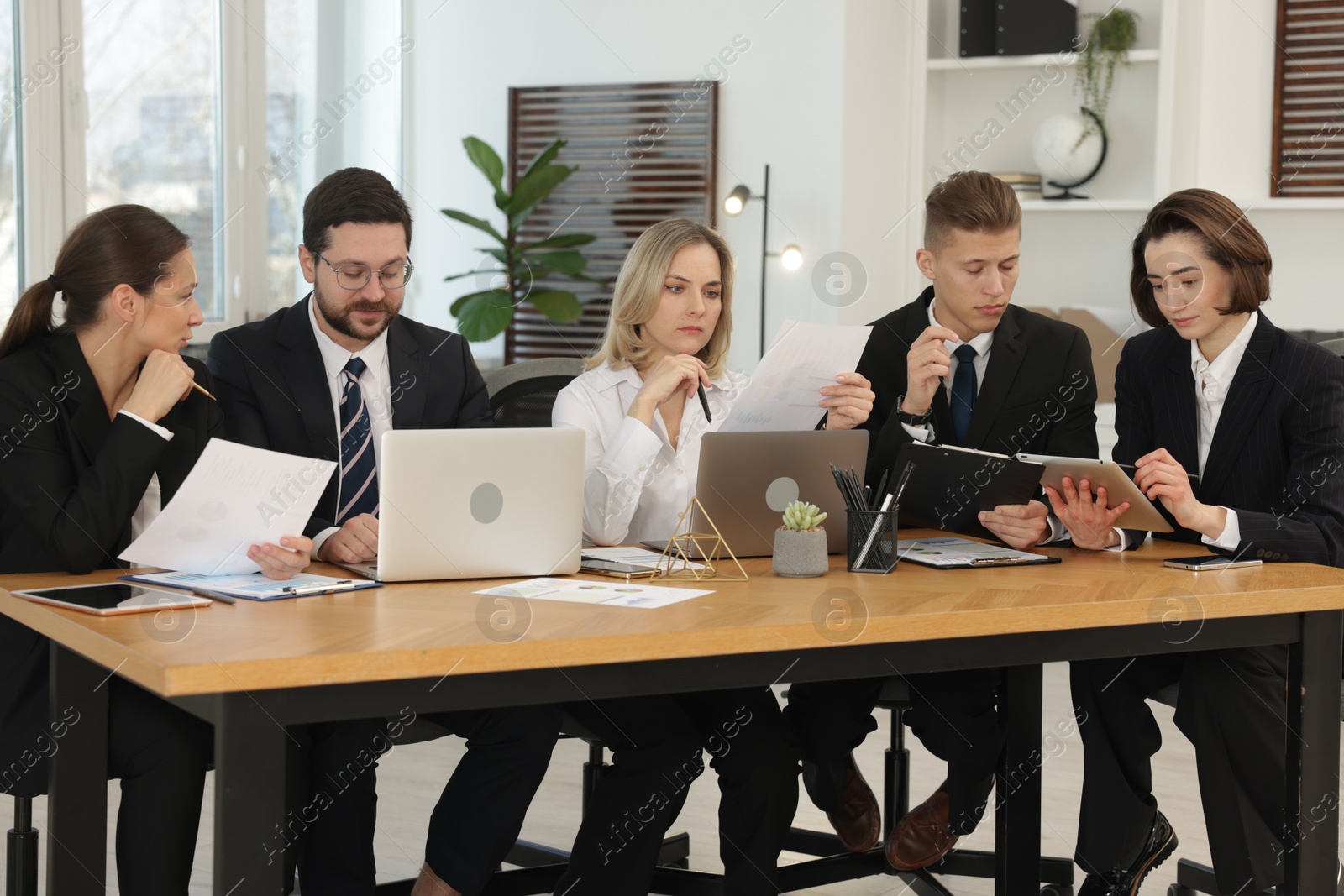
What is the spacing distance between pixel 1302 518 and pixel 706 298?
1141mm

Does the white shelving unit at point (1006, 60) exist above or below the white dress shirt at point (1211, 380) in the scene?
above

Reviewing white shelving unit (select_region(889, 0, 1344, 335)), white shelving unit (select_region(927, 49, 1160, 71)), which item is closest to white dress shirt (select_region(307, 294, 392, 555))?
white shelving unit (select_region(889, 0, 1344, 335))

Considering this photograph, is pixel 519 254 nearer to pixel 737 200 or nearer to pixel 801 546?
pixel 737 200

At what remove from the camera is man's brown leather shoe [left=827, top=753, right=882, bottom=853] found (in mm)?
2543

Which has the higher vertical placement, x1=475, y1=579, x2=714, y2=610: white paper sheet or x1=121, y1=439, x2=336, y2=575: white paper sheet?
x1=121, y1=439, x2=336, y2=575: white paper sheet

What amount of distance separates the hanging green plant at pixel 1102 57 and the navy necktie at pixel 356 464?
128 inches

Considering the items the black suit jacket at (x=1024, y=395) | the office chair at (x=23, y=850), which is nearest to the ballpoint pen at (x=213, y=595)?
the office chair at (x=23, y=850)

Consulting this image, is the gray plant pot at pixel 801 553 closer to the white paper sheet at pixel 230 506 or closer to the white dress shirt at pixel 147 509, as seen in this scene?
the white paper sheet at pixel 230 506

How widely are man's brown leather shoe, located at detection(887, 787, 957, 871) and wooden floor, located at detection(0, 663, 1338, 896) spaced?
218mm

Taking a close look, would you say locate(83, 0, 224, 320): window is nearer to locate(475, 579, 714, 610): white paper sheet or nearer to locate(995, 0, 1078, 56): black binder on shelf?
locate(475, 579, 714, 610): white paper sheet

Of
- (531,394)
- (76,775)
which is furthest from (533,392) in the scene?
(76,775)

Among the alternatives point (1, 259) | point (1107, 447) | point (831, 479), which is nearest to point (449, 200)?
point (1, 259)

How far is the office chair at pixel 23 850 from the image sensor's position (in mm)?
1880

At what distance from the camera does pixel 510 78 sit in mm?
5316
